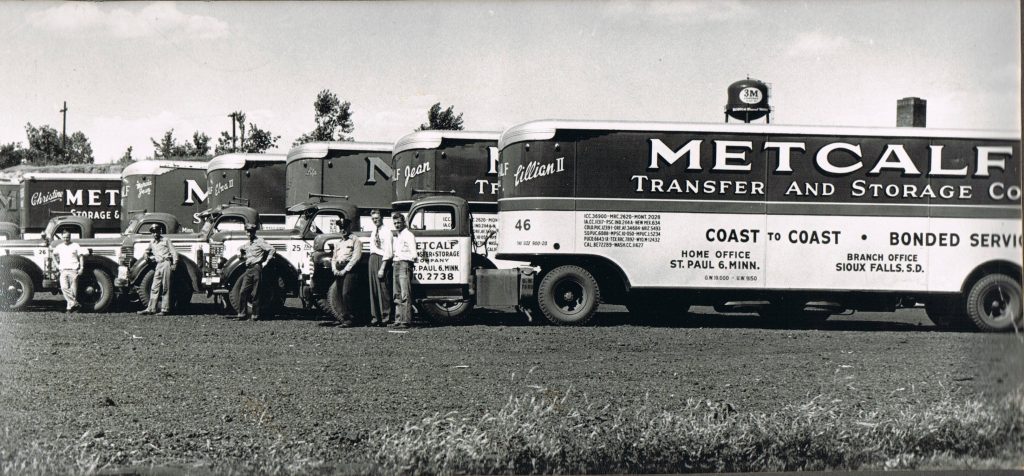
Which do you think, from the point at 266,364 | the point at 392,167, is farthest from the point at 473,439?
the point at 392,167

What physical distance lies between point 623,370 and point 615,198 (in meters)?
4.06

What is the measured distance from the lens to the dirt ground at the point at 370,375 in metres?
6.20

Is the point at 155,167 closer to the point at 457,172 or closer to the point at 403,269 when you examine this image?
the point at 457,172

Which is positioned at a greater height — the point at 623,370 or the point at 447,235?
the point at 447,235

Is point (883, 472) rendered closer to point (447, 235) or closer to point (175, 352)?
point (175, 352)

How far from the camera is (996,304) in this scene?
8.17 metres

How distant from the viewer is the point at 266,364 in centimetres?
877

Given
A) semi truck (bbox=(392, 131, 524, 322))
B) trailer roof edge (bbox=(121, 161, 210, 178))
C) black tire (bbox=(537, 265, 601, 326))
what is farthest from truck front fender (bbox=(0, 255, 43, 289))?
black tire (bbox=(537, 265, 601, 326))

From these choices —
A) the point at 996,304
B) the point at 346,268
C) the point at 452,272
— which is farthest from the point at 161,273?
the point at 996,304

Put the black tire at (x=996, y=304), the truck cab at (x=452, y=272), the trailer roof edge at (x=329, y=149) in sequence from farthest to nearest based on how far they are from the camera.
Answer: the trailer roof edge at (x=329, y=149) < the truck cab at (x=452, y=272) < the black tire at (x=996, y=304)

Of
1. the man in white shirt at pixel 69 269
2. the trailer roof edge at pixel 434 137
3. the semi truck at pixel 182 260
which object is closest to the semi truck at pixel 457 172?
the trailer roof edge at pixel 434 137

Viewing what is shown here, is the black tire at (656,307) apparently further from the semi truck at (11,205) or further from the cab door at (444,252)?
the semi truck at (11,205)

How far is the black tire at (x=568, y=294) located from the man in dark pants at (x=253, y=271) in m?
3.98

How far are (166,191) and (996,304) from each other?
15.8 m
